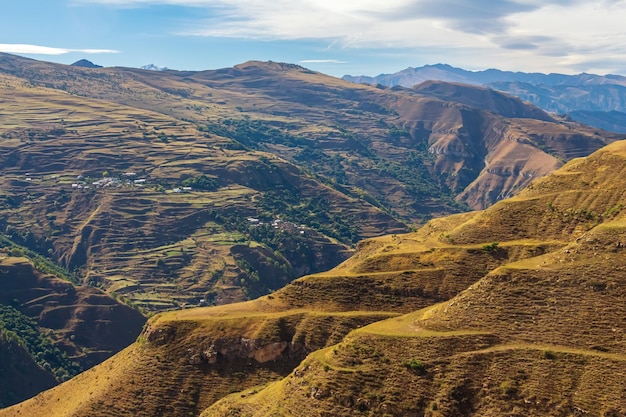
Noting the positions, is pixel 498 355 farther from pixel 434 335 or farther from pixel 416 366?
pixel 416 366

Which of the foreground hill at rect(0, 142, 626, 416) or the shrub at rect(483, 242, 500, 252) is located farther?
the shrub at rect(483, 242, 500, 252)

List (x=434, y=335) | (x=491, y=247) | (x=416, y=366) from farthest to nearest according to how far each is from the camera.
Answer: (x=491, y=247) → (x=434, y=335) → (x=416, y=366)

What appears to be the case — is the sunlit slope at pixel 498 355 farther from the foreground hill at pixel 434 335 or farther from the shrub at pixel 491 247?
the shrub at pixel 491 247

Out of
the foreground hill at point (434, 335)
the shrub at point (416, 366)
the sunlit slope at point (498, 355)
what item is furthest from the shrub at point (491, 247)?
the shrub at point (416, 366)

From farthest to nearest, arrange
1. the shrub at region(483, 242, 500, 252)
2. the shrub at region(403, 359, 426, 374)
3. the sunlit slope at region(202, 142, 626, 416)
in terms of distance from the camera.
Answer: the shrub at region(483, 242, 500, 252) < the shrub at region(403, 359, 426, 374) < the sunlit slope at region(202, 142, 626, 416)

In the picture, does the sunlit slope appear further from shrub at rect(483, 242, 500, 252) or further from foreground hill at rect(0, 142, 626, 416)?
shrub at rect(483, 242, 500, 252)

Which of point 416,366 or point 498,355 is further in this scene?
point 416,366

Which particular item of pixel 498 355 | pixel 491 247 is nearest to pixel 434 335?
pixel 498 355

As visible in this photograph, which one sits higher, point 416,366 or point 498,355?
point 498,355

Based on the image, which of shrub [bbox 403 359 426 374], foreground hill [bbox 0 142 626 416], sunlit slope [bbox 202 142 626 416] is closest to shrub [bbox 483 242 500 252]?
foreground hill [bbox 0 142 626 416]

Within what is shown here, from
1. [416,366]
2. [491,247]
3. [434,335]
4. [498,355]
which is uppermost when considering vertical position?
[491,247]
